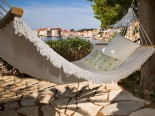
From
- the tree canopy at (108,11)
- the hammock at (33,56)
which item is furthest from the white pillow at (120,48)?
the tree canopy at (108,11)

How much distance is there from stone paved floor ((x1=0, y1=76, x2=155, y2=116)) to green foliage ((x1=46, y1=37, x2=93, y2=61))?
8.19ft

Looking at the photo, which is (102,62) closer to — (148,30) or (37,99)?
(148,30)

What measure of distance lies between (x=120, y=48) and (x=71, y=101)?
117 centimetres

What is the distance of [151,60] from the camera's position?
4.24m

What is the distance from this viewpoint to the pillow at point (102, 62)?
391cm

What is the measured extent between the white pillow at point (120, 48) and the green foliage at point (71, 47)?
2.91m

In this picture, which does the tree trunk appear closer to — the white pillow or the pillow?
the white pillow

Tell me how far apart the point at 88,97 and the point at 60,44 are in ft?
11.6

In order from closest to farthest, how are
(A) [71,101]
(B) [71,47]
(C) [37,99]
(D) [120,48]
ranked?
(A) [71,101], (C) [37,99], (D) [120,48], (B) [71,47]

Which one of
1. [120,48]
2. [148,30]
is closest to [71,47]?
[120,48]

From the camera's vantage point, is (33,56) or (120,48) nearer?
(33,56)

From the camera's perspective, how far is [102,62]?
4027mm

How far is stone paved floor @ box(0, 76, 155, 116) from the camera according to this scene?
11.1 ft

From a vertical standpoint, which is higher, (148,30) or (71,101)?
(148,30)
